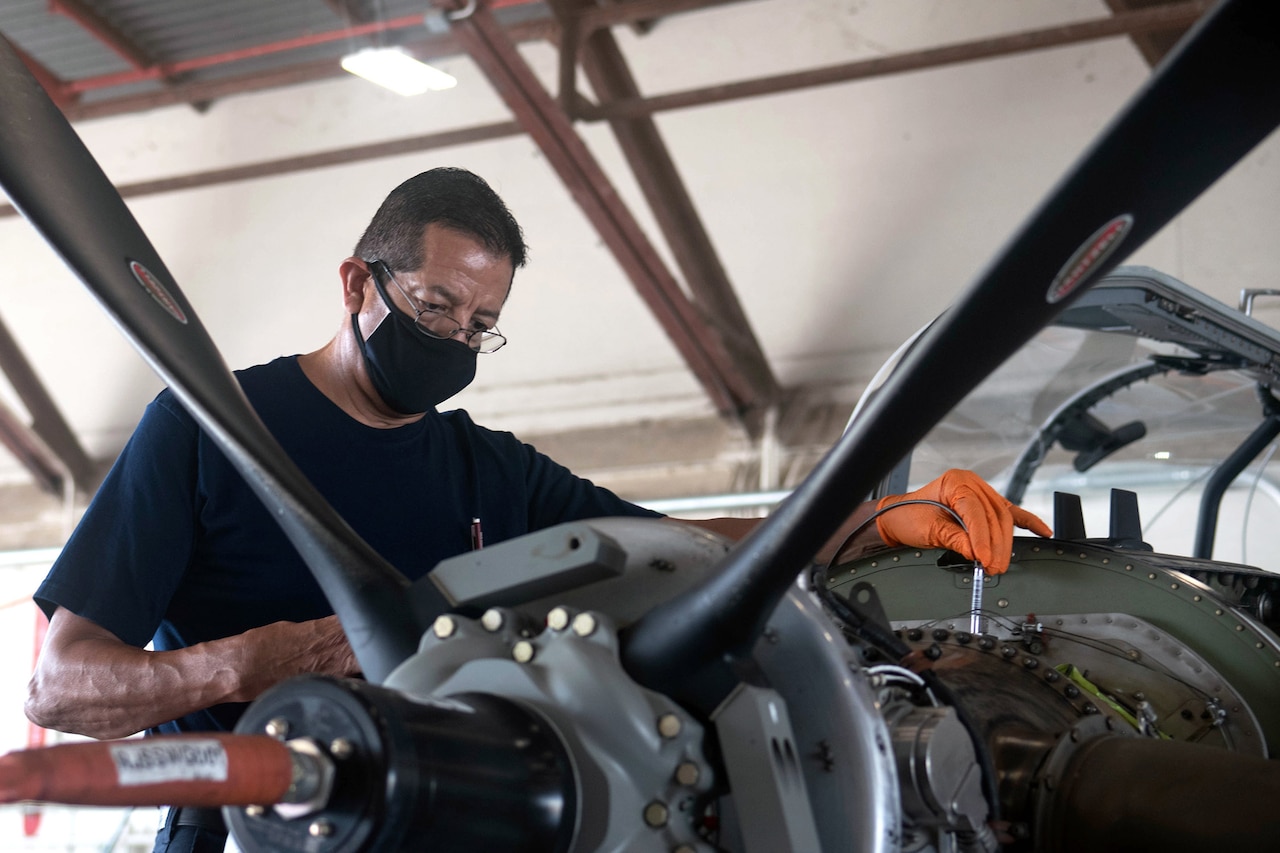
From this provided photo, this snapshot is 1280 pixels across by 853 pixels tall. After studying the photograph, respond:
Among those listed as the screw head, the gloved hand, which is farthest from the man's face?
the screw head

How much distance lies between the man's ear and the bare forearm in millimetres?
717

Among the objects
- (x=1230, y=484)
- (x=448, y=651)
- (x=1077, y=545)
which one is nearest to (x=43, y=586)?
(x=448, y=651)

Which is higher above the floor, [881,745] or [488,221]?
[488,221]

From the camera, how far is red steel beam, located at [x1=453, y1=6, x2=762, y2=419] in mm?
6738

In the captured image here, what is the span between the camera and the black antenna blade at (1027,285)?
87 cm

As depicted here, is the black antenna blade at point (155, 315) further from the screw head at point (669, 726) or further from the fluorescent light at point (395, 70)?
the fluorescent light at point (395, 70)

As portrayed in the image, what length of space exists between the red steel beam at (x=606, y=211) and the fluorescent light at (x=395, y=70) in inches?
13.3

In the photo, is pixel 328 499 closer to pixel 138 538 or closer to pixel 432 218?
pixel 138 538

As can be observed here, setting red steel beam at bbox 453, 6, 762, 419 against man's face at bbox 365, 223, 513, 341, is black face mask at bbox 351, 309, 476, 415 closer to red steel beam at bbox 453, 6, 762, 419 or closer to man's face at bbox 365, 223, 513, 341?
man's face at bbox 365, 223, 513, 341

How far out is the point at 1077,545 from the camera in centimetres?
231

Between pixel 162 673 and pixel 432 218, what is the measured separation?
91 centimetres

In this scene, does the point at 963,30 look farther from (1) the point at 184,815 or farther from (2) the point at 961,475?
(1) the point at 184,815

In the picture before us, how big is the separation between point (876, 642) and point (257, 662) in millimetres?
774

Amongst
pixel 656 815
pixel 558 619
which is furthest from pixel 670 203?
pixel 656 815
